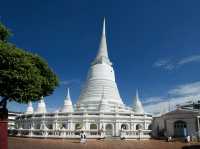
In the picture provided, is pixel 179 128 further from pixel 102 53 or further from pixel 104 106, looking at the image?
pixel 102 53

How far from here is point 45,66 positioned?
79.6ft

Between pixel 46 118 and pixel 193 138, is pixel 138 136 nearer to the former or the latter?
pixel 193 138

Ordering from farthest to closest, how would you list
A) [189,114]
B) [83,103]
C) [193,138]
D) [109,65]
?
[109,65] → [83,103] → [189,114] → [193,138]

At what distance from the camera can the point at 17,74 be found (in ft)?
66.1

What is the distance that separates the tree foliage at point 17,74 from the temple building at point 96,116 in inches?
1226

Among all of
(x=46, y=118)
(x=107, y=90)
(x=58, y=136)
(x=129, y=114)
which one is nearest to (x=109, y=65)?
(x=107, y=90)

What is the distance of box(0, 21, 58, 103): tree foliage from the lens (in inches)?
789

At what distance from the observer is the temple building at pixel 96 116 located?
177 ft

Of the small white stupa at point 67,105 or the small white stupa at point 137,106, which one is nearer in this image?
the small white stupa at point 67,105

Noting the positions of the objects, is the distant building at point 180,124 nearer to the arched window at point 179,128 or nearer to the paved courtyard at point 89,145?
the arched window at point 179,128

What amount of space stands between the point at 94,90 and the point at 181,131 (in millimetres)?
27170

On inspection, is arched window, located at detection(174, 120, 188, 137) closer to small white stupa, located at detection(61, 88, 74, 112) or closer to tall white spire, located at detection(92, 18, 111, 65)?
small white stupa, located at detection(61, 88, 74, 112)

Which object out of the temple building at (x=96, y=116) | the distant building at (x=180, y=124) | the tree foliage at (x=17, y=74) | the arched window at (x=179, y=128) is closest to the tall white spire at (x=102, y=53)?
the temple building at (x=96, y=116)

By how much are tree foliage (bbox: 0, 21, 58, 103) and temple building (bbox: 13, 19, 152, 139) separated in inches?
1226
